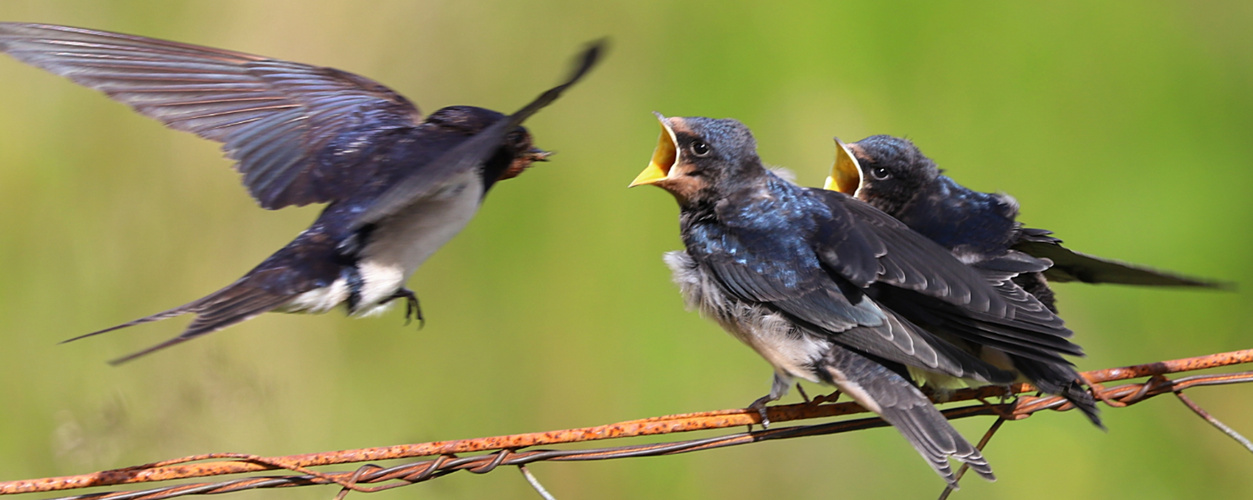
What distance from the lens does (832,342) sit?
226cm

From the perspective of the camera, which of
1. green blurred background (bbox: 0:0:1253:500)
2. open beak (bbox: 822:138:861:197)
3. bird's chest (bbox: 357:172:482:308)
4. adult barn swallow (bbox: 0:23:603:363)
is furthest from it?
green blurred background (bbox: 0:0:1253:500)

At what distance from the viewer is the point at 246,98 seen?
277cm

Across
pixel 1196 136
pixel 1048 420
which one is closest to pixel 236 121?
pixel 1048 420

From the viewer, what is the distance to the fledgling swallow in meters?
2.18

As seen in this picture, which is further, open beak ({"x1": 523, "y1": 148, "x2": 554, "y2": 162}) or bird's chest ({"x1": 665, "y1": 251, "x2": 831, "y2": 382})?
open beak ({"x1": 523, "y1": 148, "x2": 554, "y2": 162})

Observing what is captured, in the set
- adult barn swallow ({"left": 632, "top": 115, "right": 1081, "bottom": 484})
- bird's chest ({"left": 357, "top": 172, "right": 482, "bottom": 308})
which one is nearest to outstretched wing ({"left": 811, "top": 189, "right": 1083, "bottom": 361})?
adult barn swallow ({"left": 632, "top": 115, "right": 1081, "bottom": 484})

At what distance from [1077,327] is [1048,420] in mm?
440

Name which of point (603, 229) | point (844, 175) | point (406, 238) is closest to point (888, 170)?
point (844, 175)

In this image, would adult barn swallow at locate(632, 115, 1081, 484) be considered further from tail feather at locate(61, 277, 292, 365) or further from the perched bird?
tail feather at locate(61, 277, 292, 365)

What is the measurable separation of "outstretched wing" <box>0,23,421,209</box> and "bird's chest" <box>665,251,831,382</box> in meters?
0.87

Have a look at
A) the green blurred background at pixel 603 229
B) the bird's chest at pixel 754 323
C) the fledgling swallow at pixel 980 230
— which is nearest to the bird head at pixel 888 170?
the fledgling swallow at pixel 980 230

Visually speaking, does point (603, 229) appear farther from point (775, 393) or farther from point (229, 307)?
point (229, 307)

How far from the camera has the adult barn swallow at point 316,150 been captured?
221 centimetres

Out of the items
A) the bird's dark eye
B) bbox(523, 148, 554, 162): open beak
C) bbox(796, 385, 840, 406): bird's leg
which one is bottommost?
bbox(796, 385, 840, 406): bird's leg
